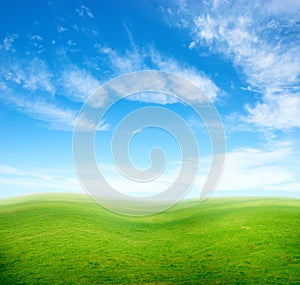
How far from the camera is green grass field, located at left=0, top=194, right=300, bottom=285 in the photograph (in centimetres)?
2967

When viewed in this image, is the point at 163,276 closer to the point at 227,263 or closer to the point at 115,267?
the point at 115,267

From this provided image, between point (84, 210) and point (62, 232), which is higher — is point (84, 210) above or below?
above

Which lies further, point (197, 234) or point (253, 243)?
point (197, 234)

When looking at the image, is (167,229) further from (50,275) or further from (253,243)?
(50,275)

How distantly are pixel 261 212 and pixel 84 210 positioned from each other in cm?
3126

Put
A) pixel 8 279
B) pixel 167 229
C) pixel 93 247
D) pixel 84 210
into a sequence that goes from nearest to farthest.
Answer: pixel 8 279 → pixel 93 247 → pixel 167 229 → pixel 84 210

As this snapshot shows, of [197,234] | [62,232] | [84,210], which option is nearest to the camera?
[62,232]

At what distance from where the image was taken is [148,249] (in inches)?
1473

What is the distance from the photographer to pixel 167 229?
155 feet

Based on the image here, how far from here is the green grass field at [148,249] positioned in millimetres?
29672

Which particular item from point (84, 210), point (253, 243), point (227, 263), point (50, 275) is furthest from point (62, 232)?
point (253, 243)

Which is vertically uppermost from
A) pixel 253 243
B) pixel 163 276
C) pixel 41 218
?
pixel 41 218

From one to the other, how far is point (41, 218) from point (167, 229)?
64.7 feet

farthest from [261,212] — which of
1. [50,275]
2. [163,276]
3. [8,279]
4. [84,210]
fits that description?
[8,279]
